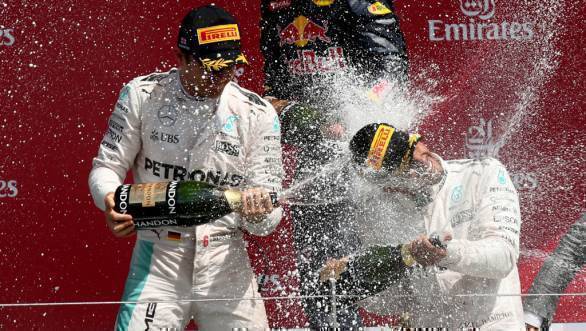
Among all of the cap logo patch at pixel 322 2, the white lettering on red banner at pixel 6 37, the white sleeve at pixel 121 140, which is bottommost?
the white sleeve at pixel 121 140

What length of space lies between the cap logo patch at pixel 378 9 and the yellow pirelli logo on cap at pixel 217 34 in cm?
100

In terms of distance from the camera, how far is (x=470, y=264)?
3.25 m

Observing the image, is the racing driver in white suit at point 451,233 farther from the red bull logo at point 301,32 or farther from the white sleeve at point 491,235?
the red bull logo at point 301,32

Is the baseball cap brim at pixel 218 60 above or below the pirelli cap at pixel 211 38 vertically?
below

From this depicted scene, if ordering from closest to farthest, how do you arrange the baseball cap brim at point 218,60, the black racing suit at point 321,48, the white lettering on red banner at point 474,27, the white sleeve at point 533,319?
1. the baseball cap brim at point 218,60
2. the white sleeve at point 533,319
3. the black racing suit at point 321,48
4. the white lettering on red banner at point 474,27

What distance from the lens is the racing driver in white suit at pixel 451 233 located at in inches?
Answer: 129

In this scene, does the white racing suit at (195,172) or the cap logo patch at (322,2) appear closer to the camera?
the white racing suit at (195,172)

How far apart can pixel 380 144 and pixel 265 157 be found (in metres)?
0.44

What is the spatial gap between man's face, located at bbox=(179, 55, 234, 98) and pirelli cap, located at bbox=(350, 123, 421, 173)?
57cm

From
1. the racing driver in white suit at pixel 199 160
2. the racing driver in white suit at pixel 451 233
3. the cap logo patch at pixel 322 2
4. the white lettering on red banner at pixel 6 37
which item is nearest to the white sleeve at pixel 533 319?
the racing driver in white suit at pixel 451 233

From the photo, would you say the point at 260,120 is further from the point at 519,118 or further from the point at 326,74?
the point at 519,118

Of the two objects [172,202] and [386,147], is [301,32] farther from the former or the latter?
[172,202]

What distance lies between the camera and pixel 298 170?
13.1 ft

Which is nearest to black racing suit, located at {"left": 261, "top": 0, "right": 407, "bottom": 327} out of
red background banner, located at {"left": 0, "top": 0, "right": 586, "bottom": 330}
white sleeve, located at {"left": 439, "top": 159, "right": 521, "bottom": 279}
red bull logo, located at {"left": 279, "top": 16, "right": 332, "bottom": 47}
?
red bull logo, located at {"left": 279, "top": 16, "right": 332, "bottom": 47}
